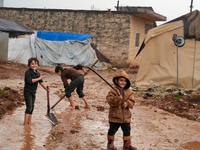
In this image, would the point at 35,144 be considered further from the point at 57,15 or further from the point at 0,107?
the point at 57,15

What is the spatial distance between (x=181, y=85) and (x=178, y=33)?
1.91 metres

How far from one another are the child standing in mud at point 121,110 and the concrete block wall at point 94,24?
14.8m

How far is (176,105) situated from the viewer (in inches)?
275

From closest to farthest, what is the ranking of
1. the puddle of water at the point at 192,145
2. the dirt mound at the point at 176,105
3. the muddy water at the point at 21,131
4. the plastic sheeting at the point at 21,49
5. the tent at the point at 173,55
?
1. the muddy water at the point at 21,131
2. the puddle of water at the point at 192,145
3. the dirt mound at the point at 176,105
4. the tent at the point at 173,55
5. the plastic sheeting at the point at 21,49

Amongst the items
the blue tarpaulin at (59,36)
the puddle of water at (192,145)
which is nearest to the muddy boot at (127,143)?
the puddle of water at (192,145)

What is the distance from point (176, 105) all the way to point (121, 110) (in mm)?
3863

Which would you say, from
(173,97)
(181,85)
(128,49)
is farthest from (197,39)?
(128,49)

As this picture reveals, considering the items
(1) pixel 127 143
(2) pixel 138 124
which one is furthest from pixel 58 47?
(1) pixel 127 143

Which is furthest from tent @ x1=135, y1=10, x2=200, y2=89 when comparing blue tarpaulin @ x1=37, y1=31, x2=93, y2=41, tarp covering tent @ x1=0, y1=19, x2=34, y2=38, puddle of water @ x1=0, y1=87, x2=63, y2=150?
tarp covering tent @ x1=0, y1=19, x2=34, y2=38

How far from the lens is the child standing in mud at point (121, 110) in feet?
11.6

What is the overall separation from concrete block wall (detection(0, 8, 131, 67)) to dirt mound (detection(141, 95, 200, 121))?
1061cm

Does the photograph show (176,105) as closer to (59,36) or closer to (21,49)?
(21,49)

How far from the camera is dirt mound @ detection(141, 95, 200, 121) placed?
20.4 ft

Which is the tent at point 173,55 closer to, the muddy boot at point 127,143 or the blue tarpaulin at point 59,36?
the muddy boot at point 127,143
